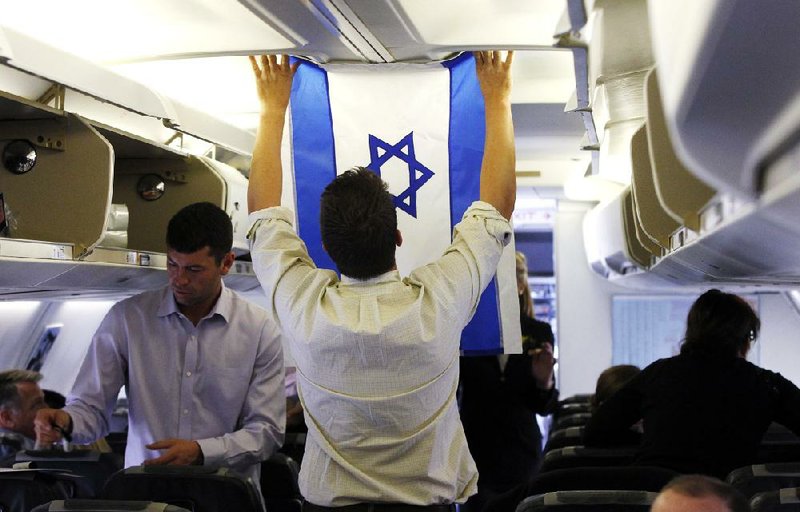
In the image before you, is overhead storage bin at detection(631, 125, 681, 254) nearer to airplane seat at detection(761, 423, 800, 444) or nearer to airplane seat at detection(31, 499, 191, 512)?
airplane seat at detection(761, 423, 800, 444)

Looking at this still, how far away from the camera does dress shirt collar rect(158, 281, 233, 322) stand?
11.7ft

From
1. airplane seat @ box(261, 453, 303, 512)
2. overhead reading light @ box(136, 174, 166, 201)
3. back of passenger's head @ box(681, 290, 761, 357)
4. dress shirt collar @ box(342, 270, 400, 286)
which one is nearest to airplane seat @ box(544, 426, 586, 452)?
back of passenger's head @ box(681, 290, 761, 357)

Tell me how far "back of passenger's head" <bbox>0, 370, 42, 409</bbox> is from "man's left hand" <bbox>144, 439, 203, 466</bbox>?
169 cm

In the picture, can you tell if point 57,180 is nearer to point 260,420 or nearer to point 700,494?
point 260,420

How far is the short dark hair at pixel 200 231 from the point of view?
3.37 m

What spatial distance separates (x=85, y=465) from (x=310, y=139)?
1415 millimetres

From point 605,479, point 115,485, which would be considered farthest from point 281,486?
point 605,479

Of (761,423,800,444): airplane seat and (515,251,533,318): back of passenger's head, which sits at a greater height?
(515,251,533,318): back of passenger's head

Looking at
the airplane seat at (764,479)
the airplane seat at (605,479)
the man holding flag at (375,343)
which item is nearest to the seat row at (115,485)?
the man holding flag at (375,343)

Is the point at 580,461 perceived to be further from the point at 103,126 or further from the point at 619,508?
the point at 103,126

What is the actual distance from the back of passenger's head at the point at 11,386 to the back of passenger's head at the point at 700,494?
3.31m

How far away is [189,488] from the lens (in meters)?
2.77

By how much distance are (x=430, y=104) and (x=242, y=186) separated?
180 centimetres

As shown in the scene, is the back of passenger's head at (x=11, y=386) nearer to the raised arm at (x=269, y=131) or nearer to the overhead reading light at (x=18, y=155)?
the overhead reading light at (x=18, y=155)
